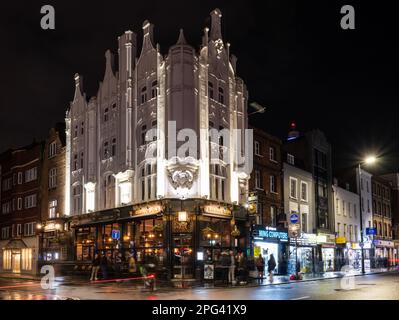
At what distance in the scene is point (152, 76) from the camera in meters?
37.8

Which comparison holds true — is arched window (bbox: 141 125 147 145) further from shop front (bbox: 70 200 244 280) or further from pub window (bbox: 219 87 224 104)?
pub window (bbox: 219 87 224 104)

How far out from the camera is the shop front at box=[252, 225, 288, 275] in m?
40.5

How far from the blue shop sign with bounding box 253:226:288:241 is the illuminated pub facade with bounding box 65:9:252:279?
1.90 m

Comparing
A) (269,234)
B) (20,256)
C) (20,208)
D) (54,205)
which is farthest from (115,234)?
(20,208)

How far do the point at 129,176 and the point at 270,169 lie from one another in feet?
41.9

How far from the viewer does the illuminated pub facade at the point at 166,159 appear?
34438 millimetres

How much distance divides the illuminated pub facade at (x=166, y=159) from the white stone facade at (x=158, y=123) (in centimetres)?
8

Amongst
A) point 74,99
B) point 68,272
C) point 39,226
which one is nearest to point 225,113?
point 74,99

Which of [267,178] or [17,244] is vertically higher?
[267,178]

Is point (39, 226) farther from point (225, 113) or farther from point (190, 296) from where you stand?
point (190, 296)

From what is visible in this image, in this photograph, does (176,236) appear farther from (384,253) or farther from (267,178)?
(384,253)

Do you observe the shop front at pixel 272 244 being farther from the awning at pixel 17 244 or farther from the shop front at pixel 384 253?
the awning at pixel 17 244

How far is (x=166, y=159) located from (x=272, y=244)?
45.3 ft

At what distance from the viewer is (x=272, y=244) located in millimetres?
43438
